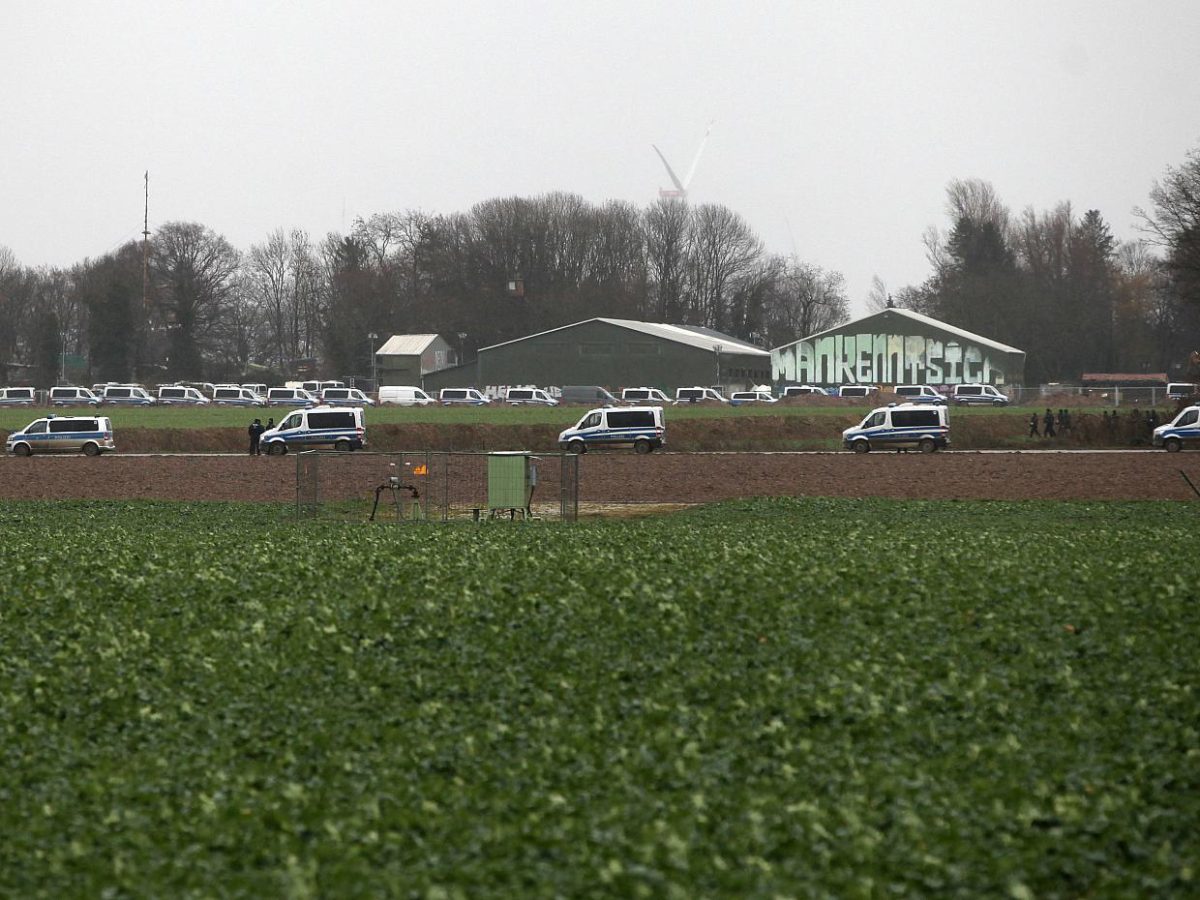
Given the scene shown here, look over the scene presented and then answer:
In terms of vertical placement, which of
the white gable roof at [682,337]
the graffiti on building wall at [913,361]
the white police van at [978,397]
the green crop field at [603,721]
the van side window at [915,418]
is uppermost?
the white gable roof at [682,337]

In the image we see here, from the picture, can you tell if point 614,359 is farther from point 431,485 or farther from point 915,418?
point 431,485

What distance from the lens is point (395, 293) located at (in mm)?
153000

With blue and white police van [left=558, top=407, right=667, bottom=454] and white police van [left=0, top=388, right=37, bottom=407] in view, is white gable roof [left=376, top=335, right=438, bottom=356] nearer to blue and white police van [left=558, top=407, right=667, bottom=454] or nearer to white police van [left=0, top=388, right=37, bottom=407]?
white police van [left=0, top=388, right=37, bottom=407]

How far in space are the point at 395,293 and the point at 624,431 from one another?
98.7 m

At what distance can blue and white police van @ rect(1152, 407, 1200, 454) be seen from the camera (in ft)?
185

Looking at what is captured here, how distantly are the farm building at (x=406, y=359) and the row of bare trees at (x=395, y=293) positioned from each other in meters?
3.62

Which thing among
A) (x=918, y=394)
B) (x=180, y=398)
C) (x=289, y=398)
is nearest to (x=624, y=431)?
(x=918, y=394)

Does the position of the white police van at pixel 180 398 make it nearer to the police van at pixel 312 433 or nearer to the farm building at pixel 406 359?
the farm building at pixel 406 359

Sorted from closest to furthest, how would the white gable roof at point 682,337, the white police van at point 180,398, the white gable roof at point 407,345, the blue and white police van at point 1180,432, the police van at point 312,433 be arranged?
the blue and white police van at point 1180,432
the police van at point 312,433
the white police van at point 180,398
the white gable roof at point 682,337
the white gable roof at point 407,345

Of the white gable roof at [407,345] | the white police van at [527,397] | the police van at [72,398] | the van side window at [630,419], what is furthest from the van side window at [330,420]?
the white gable roof at [407,345]

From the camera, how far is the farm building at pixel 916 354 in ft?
388

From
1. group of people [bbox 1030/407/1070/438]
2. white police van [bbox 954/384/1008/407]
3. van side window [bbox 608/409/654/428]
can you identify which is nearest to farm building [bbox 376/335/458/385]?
white police van [bbox 954/384/1008/407]

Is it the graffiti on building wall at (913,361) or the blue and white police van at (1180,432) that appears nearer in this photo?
the blue and white police van at (1180,432)

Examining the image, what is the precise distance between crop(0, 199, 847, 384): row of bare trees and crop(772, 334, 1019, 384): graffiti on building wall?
34.5 meters
